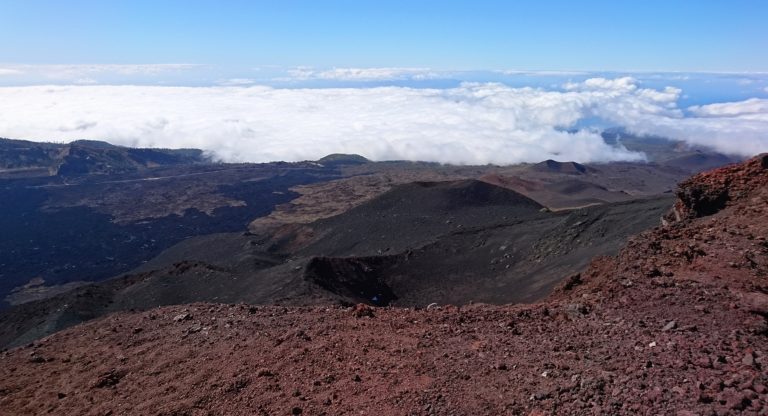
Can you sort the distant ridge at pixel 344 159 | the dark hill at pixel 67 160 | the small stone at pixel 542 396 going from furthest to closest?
the distant ridge at pixel 344 159
the dark hill at pixel 67 160
the small stone at pixel 542 396

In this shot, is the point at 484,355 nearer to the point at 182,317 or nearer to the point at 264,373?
the point at 264,373

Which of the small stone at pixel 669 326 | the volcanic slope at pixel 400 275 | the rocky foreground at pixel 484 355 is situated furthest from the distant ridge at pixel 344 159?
the small stone at pixel 669 326

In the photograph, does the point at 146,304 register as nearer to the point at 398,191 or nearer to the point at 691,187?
the point at 691,187

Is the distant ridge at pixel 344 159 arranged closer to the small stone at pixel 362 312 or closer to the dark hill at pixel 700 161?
the dark hill at pixel 700 161

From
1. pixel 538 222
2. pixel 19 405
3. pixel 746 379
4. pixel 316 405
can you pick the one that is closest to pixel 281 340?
pixel 316 405

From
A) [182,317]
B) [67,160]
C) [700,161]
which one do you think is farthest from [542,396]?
[700,161]

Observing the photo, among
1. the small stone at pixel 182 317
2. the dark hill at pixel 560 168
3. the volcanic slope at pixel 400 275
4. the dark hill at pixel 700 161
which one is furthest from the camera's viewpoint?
the dark hill at pixel 700 161

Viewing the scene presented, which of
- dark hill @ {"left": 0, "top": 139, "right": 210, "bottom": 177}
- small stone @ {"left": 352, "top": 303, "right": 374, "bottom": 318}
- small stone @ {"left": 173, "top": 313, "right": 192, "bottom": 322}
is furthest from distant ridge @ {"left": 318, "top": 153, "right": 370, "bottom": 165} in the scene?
small stone @ {"left": 352, "top": 303, "right": 374, "bottom": 318}

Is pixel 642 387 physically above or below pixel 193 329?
above
